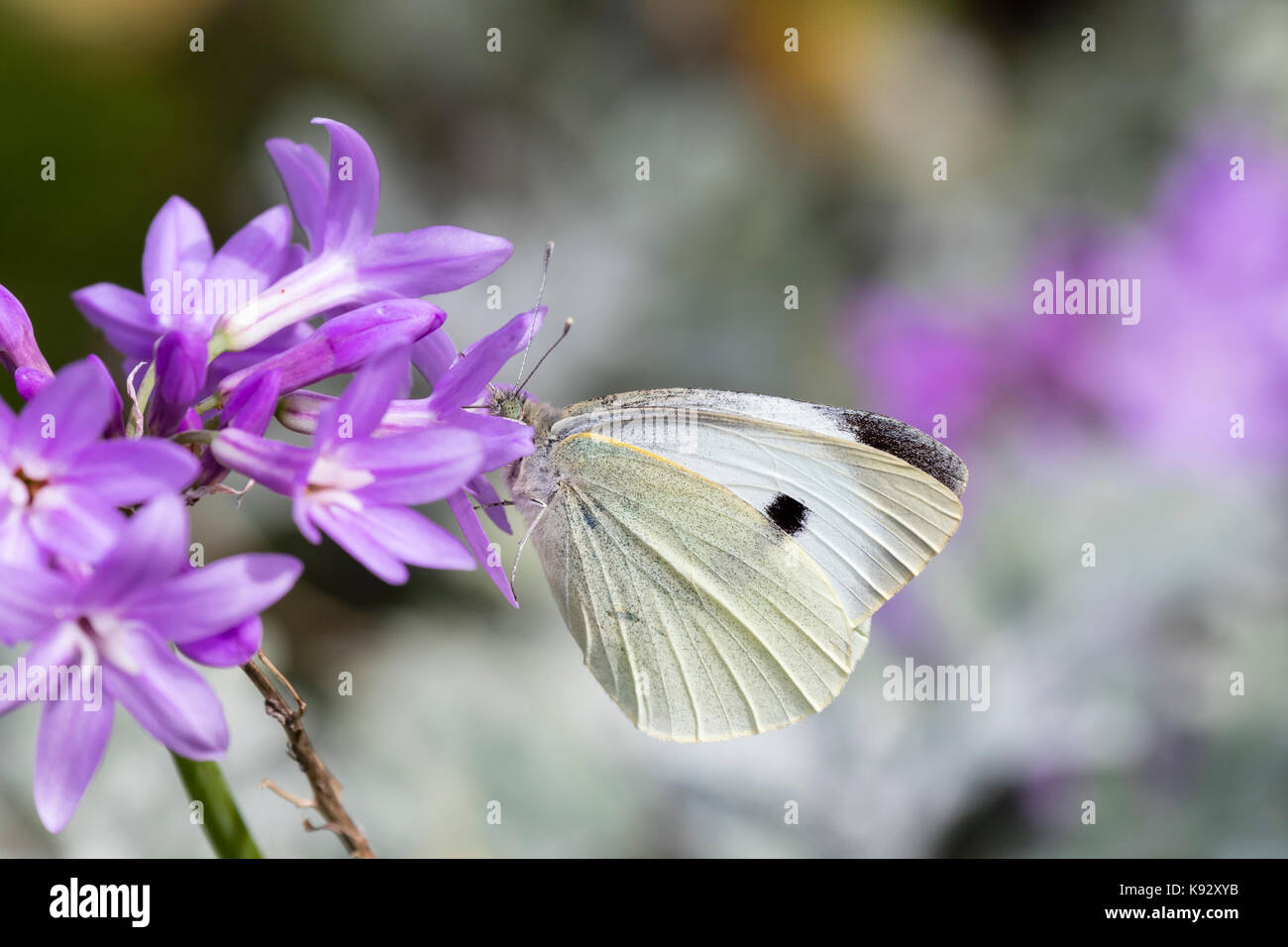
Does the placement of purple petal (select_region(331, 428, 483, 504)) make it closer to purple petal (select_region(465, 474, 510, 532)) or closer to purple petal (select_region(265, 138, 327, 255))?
purple petal (select_region(465, 474, 510, 532))

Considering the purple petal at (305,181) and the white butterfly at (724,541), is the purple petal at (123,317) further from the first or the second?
the white butterfly at (724,541)

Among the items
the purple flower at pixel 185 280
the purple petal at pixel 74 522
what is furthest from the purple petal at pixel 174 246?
the purple petal at pixel 74 522

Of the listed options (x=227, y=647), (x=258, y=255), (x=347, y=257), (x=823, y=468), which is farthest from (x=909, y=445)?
(x=227, y=647)

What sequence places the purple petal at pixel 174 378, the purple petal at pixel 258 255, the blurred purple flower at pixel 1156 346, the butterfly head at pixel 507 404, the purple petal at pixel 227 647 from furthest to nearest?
1. the blurred purple flower at pixel 1156 346
2. the butterfly head at pixel 507 404
3. the purple petal at pixel 258 255
4. the purple petal at pixel 174 378
5. the purple petal at pixel 227 647

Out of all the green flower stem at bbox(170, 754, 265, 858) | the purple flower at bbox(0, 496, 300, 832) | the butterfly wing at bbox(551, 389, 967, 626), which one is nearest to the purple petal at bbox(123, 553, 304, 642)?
the purple flower at bbox(0, 496, 300, 832)

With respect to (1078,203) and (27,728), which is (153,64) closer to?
(27,728)

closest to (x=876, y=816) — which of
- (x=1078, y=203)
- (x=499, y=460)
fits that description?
(x=499, y=460)
